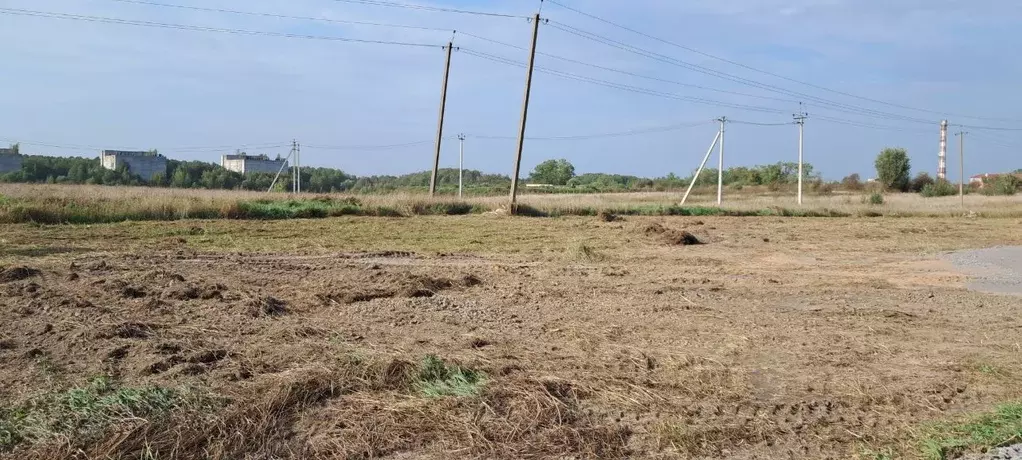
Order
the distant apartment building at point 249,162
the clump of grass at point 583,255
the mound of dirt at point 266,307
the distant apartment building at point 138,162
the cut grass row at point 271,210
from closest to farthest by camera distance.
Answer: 1. the mound of dirt at point 266,307
2. the clump of grass at point 583,255
3. the cut grass row at point 271,210
4. the distant apartment building at point 138,162
5. the distant apartment building at point 249,162

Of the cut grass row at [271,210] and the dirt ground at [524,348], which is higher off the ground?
the cut grass row at [271,210]

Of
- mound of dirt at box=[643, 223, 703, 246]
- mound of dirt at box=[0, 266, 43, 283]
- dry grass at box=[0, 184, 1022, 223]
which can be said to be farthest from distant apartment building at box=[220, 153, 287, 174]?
mound of dirt at box=[0, 266, 43, 283]

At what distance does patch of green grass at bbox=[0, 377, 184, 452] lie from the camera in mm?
4219

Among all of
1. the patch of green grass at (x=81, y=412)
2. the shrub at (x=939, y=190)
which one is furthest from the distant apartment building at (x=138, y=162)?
the shrub at (x=939, y=190)

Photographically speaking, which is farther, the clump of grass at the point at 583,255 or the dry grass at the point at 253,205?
the dry grass at the point at 253,205

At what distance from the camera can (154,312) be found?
7664 millimetres

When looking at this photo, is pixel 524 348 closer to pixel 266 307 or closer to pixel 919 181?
pixel 266 307

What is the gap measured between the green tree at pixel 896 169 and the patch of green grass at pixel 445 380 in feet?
289

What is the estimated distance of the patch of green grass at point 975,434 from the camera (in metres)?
4.45

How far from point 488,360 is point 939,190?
76.9 metres

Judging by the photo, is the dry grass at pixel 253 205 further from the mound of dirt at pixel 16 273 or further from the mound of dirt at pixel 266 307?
the mound of dirt at pixel 266 307

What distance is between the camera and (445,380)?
5531 mm

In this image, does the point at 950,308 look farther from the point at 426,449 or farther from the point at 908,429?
the point at 426,449

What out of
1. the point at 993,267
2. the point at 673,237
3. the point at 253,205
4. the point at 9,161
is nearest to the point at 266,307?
the point at 673,237
